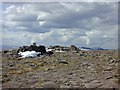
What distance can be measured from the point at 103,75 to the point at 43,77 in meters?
4.74

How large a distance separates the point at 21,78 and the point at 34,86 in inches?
143

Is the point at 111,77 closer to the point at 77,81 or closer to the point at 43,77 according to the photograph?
the point at 77,81

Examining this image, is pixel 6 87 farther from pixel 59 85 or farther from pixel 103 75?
pixel 103 75

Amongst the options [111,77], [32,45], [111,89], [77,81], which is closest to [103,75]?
[111,77]

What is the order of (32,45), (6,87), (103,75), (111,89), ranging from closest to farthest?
(111,89)
(6,87)
(103,75)
(32,45)

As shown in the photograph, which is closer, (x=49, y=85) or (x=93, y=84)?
(x=49, y=85)

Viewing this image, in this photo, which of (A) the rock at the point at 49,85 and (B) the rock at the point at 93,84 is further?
(A) the rock at the point at 49,85

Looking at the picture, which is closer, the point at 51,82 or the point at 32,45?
the point at 51,82

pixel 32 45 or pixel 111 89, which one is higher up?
pixel 32 45

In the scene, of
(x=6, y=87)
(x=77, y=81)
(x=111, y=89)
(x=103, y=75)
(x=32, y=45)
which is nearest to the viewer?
(x=111, y=89)

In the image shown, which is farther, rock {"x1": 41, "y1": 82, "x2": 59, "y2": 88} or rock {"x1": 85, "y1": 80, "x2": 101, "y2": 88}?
rock {"x1": 41, "y1": 82, "x2": 59, "y2": 88}

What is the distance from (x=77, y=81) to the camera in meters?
19.7

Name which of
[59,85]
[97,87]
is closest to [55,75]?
[59,85]

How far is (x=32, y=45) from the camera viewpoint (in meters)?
47.0
